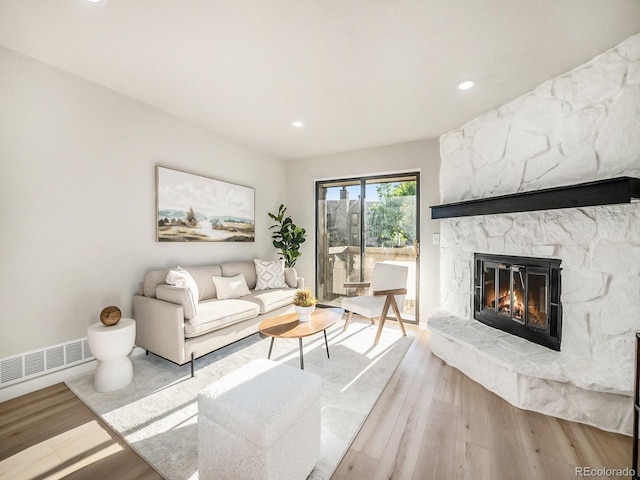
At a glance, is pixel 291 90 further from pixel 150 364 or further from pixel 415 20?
pixel 150 364

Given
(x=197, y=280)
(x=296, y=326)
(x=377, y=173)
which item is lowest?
(x=296, y=326)

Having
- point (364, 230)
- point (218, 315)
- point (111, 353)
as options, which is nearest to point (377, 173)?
point (364, 230)

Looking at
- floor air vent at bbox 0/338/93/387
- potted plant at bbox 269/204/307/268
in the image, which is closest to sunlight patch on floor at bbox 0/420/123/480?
floor air vent at bbox 0/338/93/387

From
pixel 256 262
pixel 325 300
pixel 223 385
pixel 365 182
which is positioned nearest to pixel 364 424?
pixel 223 385

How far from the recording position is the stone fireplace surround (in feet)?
6.18

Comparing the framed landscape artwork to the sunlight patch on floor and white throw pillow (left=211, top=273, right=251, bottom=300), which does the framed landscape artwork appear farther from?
the sunlight patch on floor

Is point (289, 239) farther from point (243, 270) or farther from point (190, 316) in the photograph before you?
point (190, 316)

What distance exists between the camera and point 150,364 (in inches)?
108

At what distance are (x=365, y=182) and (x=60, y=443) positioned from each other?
4373 millimetres

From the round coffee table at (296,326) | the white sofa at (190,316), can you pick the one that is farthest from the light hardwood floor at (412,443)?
the round coffee table at (296,326)

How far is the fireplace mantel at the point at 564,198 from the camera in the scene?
1707 millimetres

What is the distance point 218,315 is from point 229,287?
0.70m

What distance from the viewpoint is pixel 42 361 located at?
233 cm

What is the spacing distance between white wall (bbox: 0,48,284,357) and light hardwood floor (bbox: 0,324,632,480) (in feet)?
2.48
